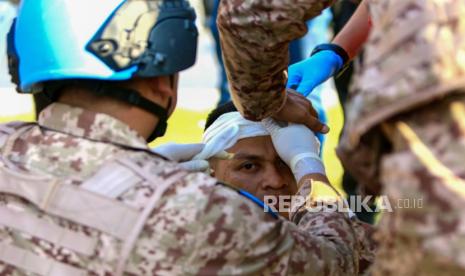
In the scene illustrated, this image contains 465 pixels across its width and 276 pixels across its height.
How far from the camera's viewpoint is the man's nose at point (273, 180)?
3.43 metres

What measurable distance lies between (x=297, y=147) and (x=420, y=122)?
1.34 m

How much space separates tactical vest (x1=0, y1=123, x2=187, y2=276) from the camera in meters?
2.09

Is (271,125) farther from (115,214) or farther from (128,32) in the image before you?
(115,214)

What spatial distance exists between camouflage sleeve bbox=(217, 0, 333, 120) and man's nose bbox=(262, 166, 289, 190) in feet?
1.87

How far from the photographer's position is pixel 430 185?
5.32 feet

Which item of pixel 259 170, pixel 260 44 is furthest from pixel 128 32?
pixel 259 170

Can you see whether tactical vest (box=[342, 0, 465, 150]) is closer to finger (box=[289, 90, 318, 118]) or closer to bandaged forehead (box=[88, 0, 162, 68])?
bandaged forehead (box=[88, 0, 162, 68])

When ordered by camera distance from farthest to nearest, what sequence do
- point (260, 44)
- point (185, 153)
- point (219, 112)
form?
point (219, 112)
point (185, 153)
point (260, 44)

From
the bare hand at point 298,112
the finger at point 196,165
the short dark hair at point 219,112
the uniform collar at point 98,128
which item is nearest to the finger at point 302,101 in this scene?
the bare hand at point 298,112

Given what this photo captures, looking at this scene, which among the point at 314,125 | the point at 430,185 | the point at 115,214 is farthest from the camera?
the point at 314,125

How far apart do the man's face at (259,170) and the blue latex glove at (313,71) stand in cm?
35

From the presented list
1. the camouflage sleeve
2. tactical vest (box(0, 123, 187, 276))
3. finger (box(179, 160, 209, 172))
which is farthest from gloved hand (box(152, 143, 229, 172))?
tactical vest (box(0, 123, 187, 276))

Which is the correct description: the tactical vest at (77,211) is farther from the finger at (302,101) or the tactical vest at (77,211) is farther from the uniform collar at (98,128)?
the finger at (302,101)

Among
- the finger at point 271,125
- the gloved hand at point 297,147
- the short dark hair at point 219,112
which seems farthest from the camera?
the short dark hair at point 219,112
